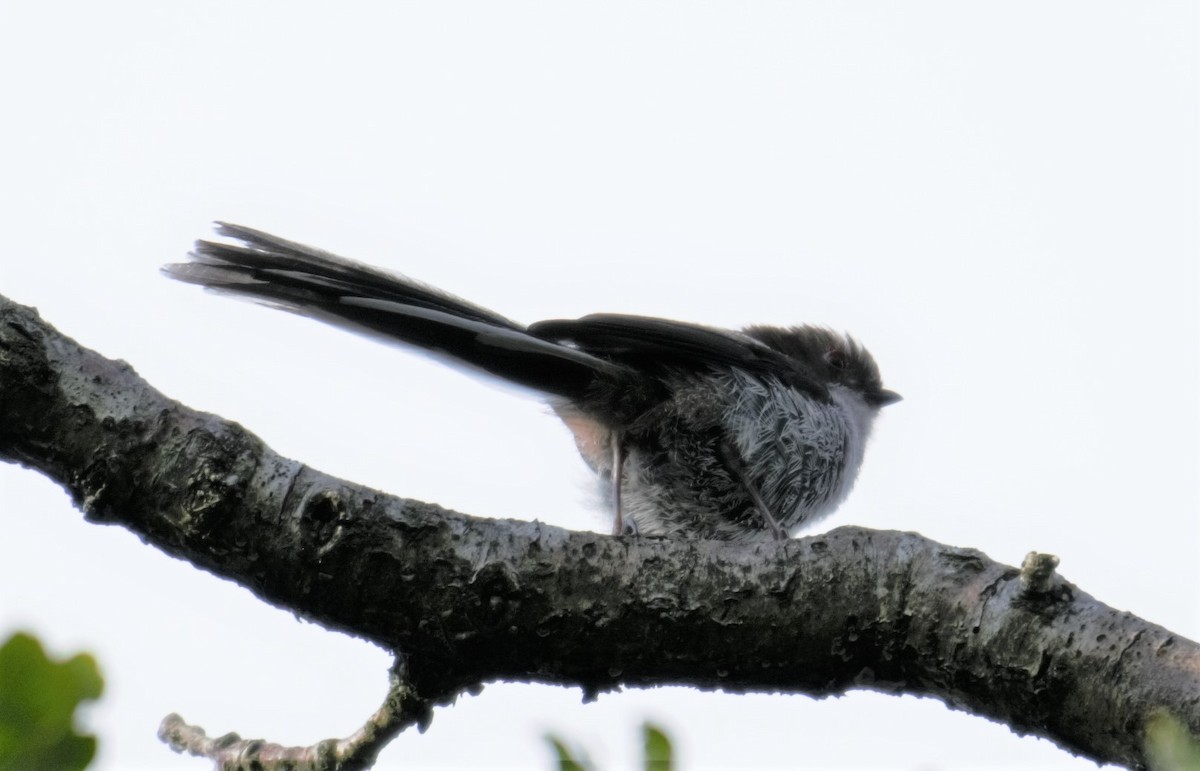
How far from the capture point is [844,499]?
5246 millimetres

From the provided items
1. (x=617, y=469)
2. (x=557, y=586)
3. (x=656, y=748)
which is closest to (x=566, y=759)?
(x=656, y=748)

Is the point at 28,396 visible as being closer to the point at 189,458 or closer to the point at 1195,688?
the point at 189,458

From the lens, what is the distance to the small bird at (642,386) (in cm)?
372

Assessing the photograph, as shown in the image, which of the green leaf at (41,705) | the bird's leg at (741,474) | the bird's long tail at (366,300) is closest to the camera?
the green leaf at (41,705)

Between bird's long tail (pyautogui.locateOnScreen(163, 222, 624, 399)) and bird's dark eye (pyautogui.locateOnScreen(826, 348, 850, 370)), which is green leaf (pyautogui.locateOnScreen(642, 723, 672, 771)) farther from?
bird's dark eye (pyautogui.locateOnScreen(826, 348, 850, 370))

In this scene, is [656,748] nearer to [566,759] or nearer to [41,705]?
[566,759]

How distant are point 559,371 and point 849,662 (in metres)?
1.95

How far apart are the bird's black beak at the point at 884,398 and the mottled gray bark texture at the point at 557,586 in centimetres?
324

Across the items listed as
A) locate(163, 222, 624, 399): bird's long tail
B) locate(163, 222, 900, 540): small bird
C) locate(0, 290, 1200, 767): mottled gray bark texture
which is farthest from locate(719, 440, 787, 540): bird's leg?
locate(0, 290, 1200, 767): mottled gray bark texture

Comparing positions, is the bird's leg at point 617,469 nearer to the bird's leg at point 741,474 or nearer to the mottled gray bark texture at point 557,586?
the bird's leg at point 741,474

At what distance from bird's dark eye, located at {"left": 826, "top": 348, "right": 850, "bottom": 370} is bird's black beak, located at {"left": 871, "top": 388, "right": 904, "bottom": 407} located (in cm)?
26

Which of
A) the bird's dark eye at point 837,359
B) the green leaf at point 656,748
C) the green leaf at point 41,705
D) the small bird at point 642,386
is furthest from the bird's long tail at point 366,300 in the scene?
the green leaf at point 656,748

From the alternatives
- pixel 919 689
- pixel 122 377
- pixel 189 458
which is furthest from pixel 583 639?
pixel 122 377

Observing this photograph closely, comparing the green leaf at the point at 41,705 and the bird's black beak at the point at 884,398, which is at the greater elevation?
the bird's black beak at the point at 884,398
